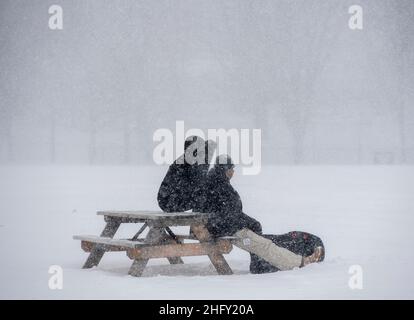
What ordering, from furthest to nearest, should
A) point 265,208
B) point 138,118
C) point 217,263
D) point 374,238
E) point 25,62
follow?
point 25,62, point 138,118, point 265,208, point 374,238, point 217,263

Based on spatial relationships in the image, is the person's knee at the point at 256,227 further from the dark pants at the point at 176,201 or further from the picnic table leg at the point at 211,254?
the dark pants at the point at 176,201

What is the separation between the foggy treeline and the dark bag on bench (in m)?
34.6

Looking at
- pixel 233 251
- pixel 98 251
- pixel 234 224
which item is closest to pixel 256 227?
pixel 234 224

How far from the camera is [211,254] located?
6613mm

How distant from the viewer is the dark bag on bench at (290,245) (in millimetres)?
6766

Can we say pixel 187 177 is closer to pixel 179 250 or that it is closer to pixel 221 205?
pixel 221 205

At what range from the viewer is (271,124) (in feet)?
161

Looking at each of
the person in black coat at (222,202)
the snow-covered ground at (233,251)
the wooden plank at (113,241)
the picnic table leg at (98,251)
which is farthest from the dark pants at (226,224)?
the picnic table leg at (98,251)

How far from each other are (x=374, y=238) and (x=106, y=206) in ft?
19.6

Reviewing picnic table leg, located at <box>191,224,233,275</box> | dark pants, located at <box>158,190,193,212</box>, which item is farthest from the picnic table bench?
dark pants, located at <box>158,190,193,212</box>

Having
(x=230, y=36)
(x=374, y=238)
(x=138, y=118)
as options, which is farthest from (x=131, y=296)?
(x=230, y=36)

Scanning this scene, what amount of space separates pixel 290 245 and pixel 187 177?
4.02ft

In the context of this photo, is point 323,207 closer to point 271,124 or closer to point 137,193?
point 137,193

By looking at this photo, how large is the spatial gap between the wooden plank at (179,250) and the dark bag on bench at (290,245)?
351 millimetres
